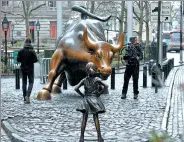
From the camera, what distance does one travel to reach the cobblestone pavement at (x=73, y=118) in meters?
8.97

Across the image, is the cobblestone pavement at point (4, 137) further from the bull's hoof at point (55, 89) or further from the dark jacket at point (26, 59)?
the bull's hoof at point (55, 89)

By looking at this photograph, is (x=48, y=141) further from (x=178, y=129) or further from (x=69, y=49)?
(x=69, y=49)

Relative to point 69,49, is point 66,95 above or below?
below

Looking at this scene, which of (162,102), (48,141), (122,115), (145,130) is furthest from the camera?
(162,102)

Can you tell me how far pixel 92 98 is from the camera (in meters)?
7.80

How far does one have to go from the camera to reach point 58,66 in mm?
14773

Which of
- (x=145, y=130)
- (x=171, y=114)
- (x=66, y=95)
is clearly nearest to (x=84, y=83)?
(x=145, y=130)

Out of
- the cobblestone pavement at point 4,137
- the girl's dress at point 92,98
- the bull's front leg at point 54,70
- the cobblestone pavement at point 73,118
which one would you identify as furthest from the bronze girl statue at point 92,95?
the bull's front leg at point 54,70

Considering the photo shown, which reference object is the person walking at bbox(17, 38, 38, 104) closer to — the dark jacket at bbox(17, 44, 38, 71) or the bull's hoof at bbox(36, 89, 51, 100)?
the dark jacket at bbox(17, 44, 38, 71)

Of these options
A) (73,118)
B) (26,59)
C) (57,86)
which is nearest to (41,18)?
(57,86)

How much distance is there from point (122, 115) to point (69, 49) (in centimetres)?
378

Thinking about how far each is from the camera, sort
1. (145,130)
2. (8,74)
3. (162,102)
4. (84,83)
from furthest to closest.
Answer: (8,74), (162,102), (145,130), (84,83)

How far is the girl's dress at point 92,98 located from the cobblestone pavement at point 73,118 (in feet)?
3.16

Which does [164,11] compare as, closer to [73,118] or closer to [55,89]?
[55,89]
